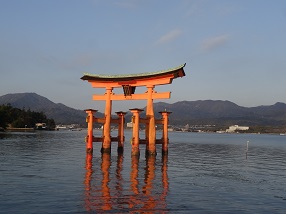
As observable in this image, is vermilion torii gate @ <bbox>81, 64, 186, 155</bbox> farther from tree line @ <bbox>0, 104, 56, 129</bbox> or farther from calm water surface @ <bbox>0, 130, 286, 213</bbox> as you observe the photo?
tree line @ <bbox>0, 104, 56, 129</bbox>

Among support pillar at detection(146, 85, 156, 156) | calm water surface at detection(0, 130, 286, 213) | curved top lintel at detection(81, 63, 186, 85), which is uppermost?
curved top lintel at detection(81, 63, 186, 85)

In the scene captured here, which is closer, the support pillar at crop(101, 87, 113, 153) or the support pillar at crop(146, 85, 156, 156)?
the support pillar at crop(146, 85, 156, 156)

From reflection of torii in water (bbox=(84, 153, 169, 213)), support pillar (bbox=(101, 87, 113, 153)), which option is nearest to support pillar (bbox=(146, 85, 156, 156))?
support pillar (bbox=(101, 87, 113, 153))

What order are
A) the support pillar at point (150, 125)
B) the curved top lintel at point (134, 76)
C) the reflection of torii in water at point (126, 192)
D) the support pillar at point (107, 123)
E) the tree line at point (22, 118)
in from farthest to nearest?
1. the tree line at point (22, 118)
2. the support pillar at point (107, 123)
3. the support pillar at point (150, 125)
4. the curved top lintel at point (134, 76)
5. the reflection of torii in water at point (126, 192)

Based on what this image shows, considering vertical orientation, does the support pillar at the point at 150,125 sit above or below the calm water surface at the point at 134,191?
above

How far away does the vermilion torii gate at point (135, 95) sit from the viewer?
3262cm

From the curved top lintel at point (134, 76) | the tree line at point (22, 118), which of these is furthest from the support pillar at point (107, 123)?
the tree line at point (22, 118)

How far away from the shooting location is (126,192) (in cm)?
1722

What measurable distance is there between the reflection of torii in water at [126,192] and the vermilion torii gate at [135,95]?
8.54m

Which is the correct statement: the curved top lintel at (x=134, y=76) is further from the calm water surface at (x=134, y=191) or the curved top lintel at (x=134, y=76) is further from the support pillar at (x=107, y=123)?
the calm water surface at (x=134, y=191)

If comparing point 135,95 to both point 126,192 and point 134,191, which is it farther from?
point 126,192

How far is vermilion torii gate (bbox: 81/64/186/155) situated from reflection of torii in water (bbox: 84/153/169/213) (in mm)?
8536

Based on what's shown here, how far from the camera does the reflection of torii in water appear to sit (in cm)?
1410

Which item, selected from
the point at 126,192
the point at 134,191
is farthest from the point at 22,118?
the point at 126,192
